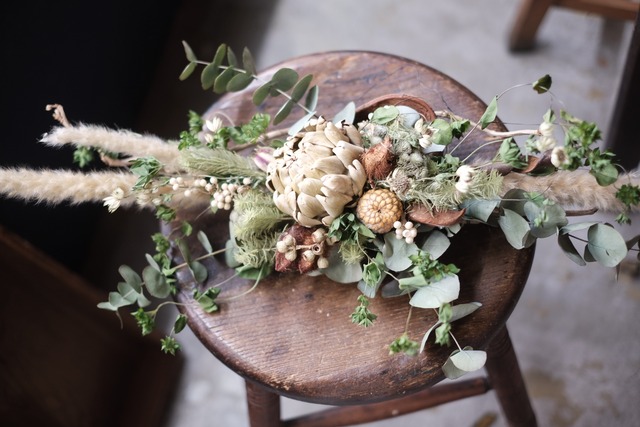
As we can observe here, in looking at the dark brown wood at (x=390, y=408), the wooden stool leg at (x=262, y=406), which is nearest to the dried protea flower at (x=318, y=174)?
the wooden stool leg at (x=262, y=406)

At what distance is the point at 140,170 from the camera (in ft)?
2.46

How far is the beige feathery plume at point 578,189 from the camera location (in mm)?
699

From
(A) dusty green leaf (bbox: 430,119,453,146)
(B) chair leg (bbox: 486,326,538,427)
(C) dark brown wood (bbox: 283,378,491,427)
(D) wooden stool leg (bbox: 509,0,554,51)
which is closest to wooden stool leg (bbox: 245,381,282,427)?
(C) dark brown wood (bbox: 283,378,491,427)

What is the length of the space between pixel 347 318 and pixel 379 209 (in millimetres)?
164

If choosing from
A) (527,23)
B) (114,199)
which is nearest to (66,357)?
(114,199)

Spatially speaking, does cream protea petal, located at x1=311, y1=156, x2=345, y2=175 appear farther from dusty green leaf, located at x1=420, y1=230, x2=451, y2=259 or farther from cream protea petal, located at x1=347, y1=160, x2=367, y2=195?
dusty green leaf, located at x1=420, y1=230, x2=451, y2=259

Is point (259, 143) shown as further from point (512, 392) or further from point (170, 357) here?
point (170, 357)

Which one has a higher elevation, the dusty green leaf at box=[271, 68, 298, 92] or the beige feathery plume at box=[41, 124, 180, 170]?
the dusty green leaf at box=[271, 68, 298, 92]

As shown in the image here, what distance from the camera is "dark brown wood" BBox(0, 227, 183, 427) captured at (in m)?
1.08

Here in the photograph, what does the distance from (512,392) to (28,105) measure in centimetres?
101

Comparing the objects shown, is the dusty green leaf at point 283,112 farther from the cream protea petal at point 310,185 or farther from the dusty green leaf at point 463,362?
the dusty green leaf at point 463,362

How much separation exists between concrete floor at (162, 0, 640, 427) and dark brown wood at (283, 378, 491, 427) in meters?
0.27

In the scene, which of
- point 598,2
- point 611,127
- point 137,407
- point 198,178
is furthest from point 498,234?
→ point 137,407

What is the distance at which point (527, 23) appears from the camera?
1.46 meters
